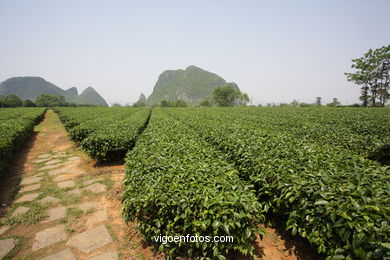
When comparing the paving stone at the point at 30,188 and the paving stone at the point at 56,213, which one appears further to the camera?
the paving stone at the point at 30,188

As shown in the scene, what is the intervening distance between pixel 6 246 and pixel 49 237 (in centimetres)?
58

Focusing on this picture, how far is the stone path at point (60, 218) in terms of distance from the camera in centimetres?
271

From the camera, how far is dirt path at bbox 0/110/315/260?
267cm

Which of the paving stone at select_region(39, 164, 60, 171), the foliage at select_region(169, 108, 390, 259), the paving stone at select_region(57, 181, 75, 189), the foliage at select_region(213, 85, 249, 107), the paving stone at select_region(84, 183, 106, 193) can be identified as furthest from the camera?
the foliage at select_region(213, 85, 249, 107)

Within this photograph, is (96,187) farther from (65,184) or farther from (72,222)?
(72,222)

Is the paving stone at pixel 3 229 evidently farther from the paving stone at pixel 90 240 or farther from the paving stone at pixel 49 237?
the paving stone at pixel 90 240

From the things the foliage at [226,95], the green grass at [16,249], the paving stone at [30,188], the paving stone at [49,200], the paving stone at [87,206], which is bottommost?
the green grass at [16,249]

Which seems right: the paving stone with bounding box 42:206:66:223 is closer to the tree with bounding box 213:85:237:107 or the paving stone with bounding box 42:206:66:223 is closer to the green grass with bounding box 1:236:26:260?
the green grass with bounding box 1:236:26:260

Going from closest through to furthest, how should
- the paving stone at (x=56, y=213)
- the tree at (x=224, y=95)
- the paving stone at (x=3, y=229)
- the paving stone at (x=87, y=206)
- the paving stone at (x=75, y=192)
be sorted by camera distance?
the paving stone at (x=3, y=229)
the paving stone at (x=56, y=213)
the paving stone at (x=87, y=206)
the paving stone at (x=75, y=192)
the tree at (x=224, y=95)

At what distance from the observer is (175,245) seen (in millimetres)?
2141

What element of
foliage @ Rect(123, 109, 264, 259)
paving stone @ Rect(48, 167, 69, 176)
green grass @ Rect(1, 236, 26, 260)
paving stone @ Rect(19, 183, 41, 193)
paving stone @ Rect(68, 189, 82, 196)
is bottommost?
green grass @ Rect(1, 236, 26, 260)

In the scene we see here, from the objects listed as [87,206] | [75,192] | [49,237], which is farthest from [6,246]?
[75,192]

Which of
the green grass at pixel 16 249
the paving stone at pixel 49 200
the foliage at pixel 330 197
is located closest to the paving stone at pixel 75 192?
the paving stone at pixel 49 200

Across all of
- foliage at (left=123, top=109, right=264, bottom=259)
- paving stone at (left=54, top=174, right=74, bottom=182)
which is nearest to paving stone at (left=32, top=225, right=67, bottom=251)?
foliage at (left=123, top=109, right=264, bottom=259)
